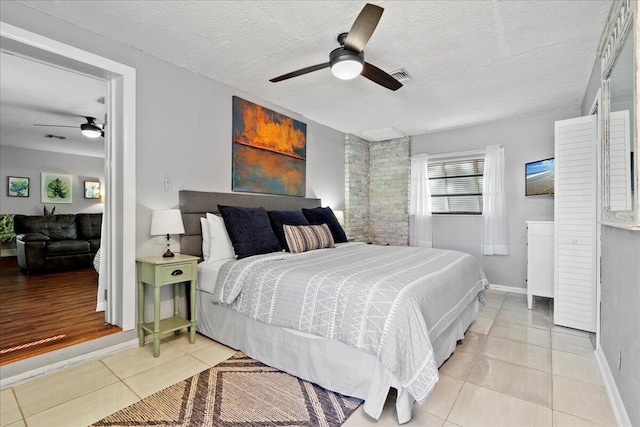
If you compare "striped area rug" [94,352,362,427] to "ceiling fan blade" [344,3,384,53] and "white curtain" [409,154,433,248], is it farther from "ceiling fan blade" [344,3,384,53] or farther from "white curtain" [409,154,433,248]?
"white curtain" [409,154,433,248]

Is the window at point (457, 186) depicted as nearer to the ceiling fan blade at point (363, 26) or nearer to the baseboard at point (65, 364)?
the ceiling fan blade at point (363, 26)

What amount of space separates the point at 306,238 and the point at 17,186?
7068mm

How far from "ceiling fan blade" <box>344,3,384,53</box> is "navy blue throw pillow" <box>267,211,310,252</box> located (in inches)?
71.6

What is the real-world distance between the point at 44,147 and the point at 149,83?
5.89m

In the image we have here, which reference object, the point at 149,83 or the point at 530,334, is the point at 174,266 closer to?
the point at 149,83

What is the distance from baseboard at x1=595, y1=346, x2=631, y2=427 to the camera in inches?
63.5

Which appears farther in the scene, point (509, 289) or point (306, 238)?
point (509, 289)

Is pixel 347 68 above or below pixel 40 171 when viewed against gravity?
above

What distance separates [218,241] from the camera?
2.87m

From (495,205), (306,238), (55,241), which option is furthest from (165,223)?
(495,205)

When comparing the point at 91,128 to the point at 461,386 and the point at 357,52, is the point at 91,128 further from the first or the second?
the point at 461,386

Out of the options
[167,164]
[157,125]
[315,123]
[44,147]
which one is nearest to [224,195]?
[167,164]

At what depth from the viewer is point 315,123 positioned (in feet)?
15.5

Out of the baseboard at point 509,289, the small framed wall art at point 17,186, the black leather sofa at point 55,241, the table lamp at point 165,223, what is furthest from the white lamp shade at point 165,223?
the small framed wall art at point 17,186
